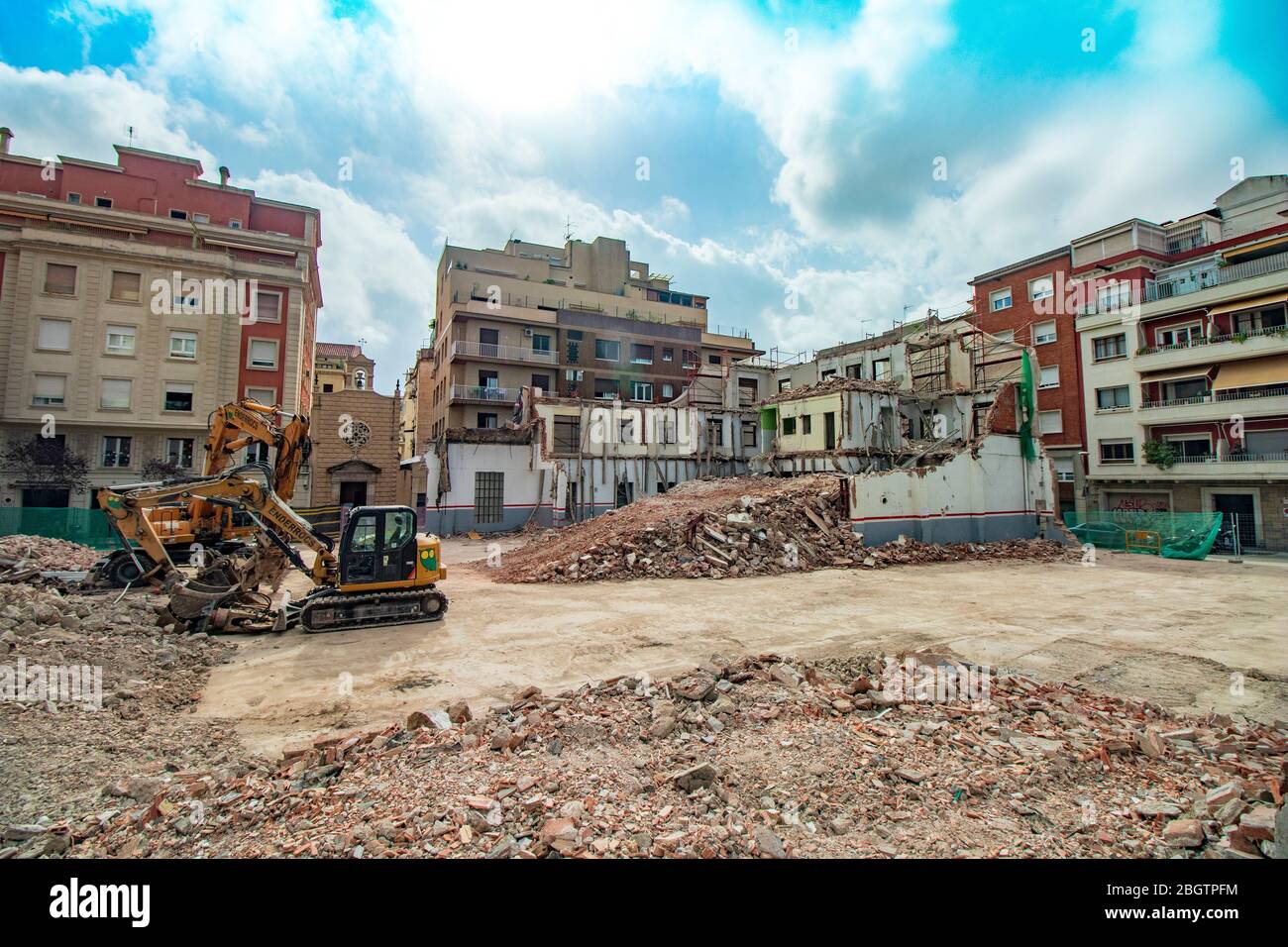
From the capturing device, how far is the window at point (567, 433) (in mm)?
30609

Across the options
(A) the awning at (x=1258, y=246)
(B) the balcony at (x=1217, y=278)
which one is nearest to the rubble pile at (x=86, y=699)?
(B) the balcony at (x=1217, y=278)

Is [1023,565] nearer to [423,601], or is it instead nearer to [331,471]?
[423,601]

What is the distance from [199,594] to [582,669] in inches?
266

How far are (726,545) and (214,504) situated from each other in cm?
1380

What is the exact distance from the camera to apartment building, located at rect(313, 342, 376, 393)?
55.3m

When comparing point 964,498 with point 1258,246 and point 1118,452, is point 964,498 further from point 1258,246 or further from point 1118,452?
point 1258,246

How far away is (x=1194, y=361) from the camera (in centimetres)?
2734

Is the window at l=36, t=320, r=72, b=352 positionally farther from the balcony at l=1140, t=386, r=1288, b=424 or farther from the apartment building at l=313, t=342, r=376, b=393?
the balcony at l=1140, t=386, r=1288, b=424

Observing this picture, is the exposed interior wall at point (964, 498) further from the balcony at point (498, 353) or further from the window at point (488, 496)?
the balcony at point (498, 353)

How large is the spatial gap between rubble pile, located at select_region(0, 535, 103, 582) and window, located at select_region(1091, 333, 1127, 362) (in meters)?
43.7

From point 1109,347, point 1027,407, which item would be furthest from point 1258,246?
point 1027,407

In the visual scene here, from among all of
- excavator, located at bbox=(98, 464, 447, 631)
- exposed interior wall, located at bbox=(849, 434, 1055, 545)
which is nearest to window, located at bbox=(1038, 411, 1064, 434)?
exposed interior wall, located at bbox=(849, 434, 1055, 545)

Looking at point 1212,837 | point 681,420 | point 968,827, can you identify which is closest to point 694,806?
point 968,827

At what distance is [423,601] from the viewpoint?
1075 cm
